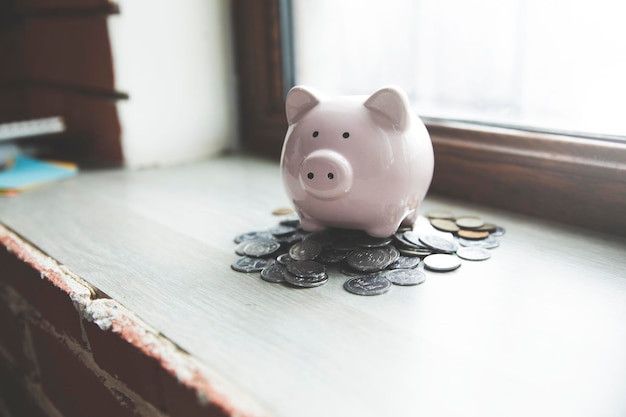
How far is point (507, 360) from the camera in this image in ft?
1.95

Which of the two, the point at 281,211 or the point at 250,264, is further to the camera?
the point at 281,211

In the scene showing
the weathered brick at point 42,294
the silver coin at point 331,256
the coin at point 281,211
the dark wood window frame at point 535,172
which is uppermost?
the dark wood window frame at point 535,172

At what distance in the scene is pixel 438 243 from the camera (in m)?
0.88

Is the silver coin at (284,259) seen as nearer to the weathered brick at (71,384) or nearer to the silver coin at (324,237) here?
the silver coin at (324,237)

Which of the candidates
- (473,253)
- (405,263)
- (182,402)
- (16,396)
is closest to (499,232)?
(473,253)

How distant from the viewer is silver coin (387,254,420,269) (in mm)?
816

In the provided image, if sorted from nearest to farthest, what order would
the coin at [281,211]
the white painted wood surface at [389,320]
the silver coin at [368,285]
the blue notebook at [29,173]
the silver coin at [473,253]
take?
the white painted wood surface at [389,320] < the silver coin at [368,285] < the silver coin at [473,253] < the coin at [281,211] < the blue notebook at [29,173]

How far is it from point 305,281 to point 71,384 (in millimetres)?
436

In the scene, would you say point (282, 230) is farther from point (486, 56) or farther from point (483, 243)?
point (486, 56)

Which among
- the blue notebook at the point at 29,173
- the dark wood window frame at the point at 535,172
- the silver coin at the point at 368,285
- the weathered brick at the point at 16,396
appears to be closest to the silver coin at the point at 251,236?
the silver coin at the point at 368,285

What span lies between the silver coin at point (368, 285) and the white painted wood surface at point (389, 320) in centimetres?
1

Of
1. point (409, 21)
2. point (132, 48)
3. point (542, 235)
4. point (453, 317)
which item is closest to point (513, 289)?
point (453, 317)

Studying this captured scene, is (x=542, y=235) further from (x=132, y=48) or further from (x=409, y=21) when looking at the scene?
(x=132, y=48)

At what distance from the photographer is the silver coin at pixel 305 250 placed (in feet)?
2.76
